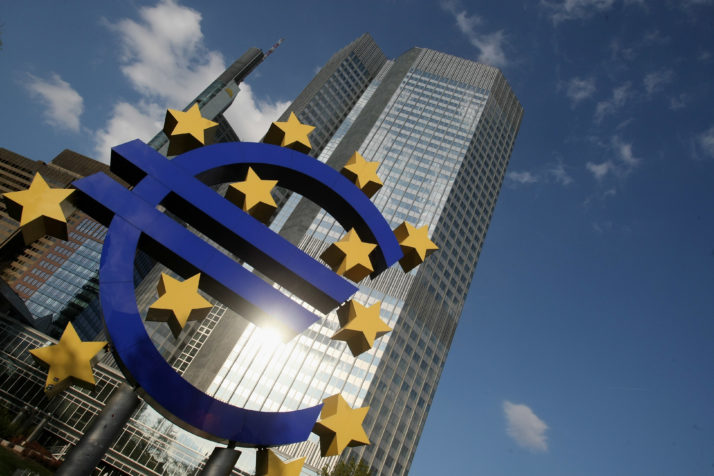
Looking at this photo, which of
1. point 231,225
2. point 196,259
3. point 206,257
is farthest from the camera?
point 231,225

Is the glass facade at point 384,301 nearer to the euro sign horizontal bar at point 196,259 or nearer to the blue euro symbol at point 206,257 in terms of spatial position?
the blue euro symbol at point 206,257

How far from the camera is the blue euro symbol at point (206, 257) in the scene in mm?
8641

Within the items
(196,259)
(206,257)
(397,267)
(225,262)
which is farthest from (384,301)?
(196,259)

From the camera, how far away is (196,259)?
9977 millimetres

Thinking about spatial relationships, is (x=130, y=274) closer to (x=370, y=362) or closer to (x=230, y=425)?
(x=230, y=425)

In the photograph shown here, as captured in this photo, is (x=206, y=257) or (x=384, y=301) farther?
(x=384, y=301)

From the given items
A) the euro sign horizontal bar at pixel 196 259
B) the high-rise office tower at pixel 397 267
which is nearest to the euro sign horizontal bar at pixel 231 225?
the euro sign horizontal bar at pixel 196 259

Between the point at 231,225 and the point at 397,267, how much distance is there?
224ft

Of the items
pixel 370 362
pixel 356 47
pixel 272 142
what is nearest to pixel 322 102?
pixel 356 47

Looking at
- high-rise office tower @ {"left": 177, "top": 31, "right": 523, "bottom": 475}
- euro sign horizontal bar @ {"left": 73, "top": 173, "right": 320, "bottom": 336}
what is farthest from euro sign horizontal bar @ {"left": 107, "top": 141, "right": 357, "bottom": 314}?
high-rise office tower @ {"left": 177, "top": 31, "right": 523, "bottom": 475}

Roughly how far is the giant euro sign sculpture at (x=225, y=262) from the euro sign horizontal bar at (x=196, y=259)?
2 centimetres

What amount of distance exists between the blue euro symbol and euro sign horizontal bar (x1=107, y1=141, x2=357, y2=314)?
24 millimetres

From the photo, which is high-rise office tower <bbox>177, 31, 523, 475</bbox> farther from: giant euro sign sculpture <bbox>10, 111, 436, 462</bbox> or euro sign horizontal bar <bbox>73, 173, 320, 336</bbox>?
euro sign horizontal bar <bbox>73, 173, 320, 336</bbox>

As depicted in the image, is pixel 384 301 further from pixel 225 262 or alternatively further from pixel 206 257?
pixel 206 257
